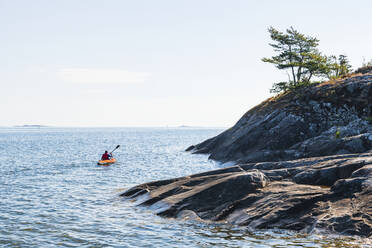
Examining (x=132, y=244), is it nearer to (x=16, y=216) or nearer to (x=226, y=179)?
(x=226, y=179)

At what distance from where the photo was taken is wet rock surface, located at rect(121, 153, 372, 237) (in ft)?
47.6

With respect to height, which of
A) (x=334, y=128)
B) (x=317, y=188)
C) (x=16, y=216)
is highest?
(x=334, y=128)

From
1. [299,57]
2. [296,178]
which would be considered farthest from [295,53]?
[296,178]

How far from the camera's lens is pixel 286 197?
53.9 ft

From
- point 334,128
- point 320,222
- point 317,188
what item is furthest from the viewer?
point 334,128

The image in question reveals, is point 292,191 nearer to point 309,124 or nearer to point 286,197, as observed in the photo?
point 286,197

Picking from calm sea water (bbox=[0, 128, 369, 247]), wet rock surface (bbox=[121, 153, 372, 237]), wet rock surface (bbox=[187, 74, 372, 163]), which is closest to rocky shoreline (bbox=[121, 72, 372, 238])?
wet rock surface (bbox=[121, 153, 372, 237])

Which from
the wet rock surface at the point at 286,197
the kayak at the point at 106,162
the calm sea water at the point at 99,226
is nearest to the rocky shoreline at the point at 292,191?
the wet rock surface at the point at 286,197

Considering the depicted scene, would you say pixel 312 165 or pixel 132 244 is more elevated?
pixel 312 165

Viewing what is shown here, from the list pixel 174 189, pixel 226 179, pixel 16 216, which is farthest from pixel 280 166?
pixel 16 216

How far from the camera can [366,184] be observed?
15414 millimetres

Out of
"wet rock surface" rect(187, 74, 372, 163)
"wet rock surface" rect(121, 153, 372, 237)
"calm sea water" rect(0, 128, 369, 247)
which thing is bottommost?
"calm sea water" rect(0, 128, 369, 247)

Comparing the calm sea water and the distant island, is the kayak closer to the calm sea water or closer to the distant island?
the distant island

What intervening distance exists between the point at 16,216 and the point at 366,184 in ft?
57.0
